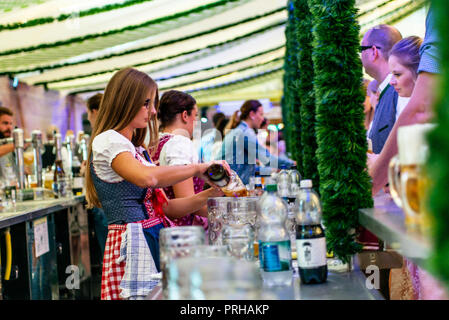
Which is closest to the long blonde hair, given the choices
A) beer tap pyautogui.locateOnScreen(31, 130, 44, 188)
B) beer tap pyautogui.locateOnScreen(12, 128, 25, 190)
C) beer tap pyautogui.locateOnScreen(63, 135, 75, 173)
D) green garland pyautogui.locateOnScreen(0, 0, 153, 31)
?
beer tap pyautogui.locateOnScreen(12, 128, 25, 190)

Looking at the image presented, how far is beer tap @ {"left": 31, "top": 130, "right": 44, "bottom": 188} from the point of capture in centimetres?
507

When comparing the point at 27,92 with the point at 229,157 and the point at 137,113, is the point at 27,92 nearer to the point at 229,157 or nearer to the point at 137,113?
the point at 229,157

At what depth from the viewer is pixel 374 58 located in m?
3.14

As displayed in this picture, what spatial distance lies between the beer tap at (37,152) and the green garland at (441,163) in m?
4.76

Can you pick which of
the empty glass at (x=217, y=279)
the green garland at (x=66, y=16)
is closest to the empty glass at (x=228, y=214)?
the empty glass at (x=217, y=279)

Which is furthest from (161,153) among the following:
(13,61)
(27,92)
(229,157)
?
(27,92)

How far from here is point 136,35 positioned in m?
8.52

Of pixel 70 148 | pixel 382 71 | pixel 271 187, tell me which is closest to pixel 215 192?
pixel 271 187

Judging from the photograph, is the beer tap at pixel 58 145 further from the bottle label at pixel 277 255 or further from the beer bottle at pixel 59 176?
the bottle label at pixel 277 255

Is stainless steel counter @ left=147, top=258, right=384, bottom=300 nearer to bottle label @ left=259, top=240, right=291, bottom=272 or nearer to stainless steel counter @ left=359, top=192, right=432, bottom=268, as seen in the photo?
bottle label @ left=259, top=240, right=291, bottom=272

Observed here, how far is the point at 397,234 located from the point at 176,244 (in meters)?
0.58

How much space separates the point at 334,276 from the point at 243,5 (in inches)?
305

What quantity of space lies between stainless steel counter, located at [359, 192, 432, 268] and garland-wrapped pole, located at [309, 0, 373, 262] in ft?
0.34

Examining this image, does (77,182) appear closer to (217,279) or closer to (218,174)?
(218,174)
